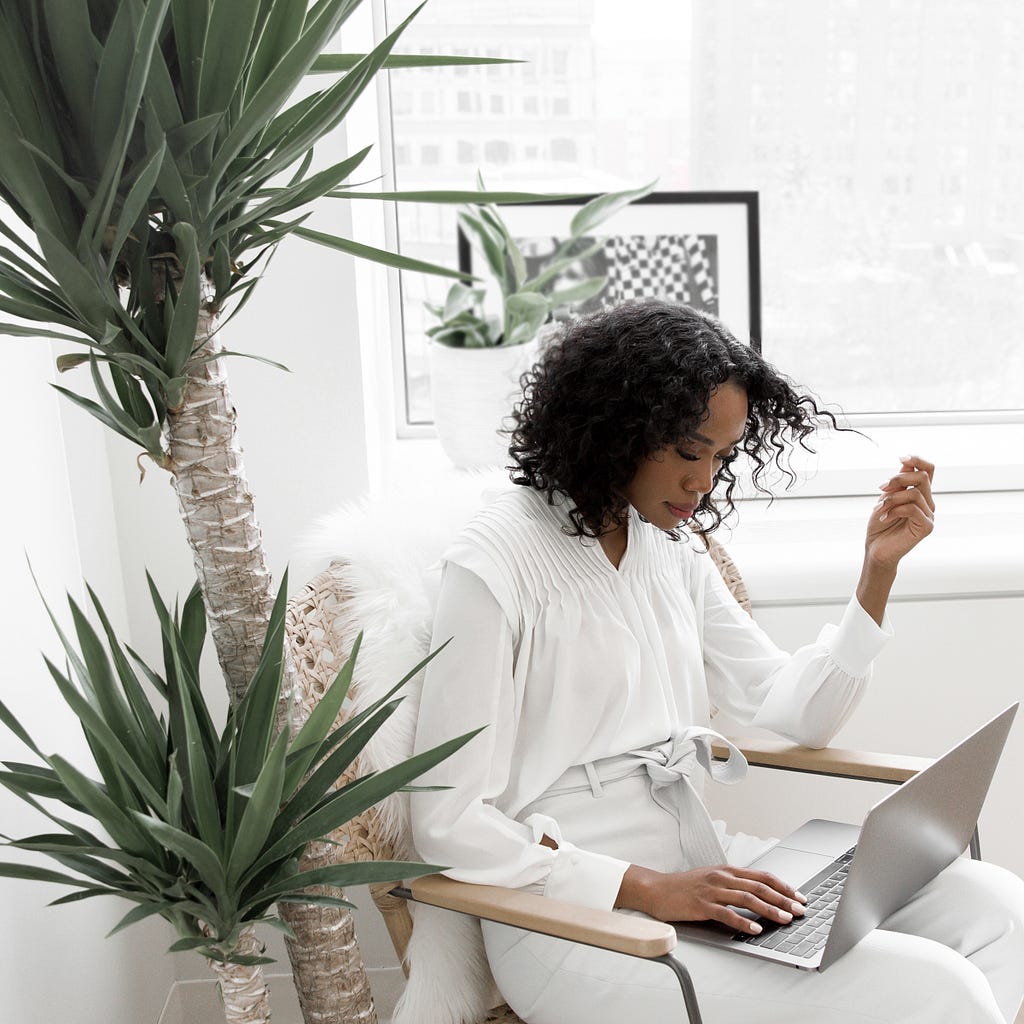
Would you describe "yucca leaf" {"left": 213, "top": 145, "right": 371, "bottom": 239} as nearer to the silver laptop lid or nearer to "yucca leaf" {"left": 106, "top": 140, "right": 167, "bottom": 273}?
"yucca leaf" {"left": 106, "top": 140, "right": 167, "bottom": 273}

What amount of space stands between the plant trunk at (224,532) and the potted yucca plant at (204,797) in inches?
1.8

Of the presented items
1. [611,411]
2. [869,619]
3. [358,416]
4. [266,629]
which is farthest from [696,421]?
[358,416]

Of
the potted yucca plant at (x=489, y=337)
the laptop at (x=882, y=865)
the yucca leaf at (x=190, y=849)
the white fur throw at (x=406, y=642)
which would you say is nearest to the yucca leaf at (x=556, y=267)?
the potted yucca plant at (x=489, y=337)

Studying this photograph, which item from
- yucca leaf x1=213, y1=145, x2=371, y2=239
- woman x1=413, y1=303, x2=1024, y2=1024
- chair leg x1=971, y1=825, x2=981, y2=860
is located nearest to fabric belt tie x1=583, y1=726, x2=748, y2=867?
woman x1=413, y1=303, x2=1024, y2=1024

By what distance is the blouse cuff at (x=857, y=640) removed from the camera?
5.03 ft

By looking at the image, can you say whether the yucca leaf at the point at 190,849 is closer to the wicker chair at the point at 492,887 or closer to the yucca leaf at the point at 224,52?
the wicker chair at the point at 492,887

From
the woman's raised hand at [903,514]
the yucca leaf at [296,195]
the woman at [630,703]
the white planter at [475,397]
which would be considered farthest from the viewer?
the white planter at [475,397]

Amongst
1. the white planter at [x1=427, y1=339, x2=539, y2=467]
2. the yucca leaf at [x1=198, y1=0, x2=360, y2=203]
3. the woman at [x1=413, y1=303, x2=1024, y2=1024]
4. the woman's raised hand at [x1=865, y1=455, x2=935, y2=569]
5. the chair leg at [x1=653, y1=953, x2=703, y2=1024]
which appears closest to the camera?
the yucca leaf at [x1=198, y1=0, x2=360, y2=203]

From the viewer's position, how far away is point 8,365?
1358mm

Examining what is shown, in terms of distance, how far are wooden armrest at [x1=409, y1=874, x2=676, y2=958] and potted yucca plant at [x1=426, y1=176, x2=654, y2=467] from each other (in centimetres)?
90

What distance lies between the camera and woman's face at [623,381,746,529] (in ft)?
4.48

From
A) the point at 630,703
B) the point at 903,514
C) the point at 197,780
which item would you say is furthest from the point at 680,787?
the point at 197,780

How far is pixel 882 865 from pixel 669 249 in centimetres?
149

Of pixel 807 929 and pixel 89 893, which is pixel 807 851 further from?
pixel 89 893
